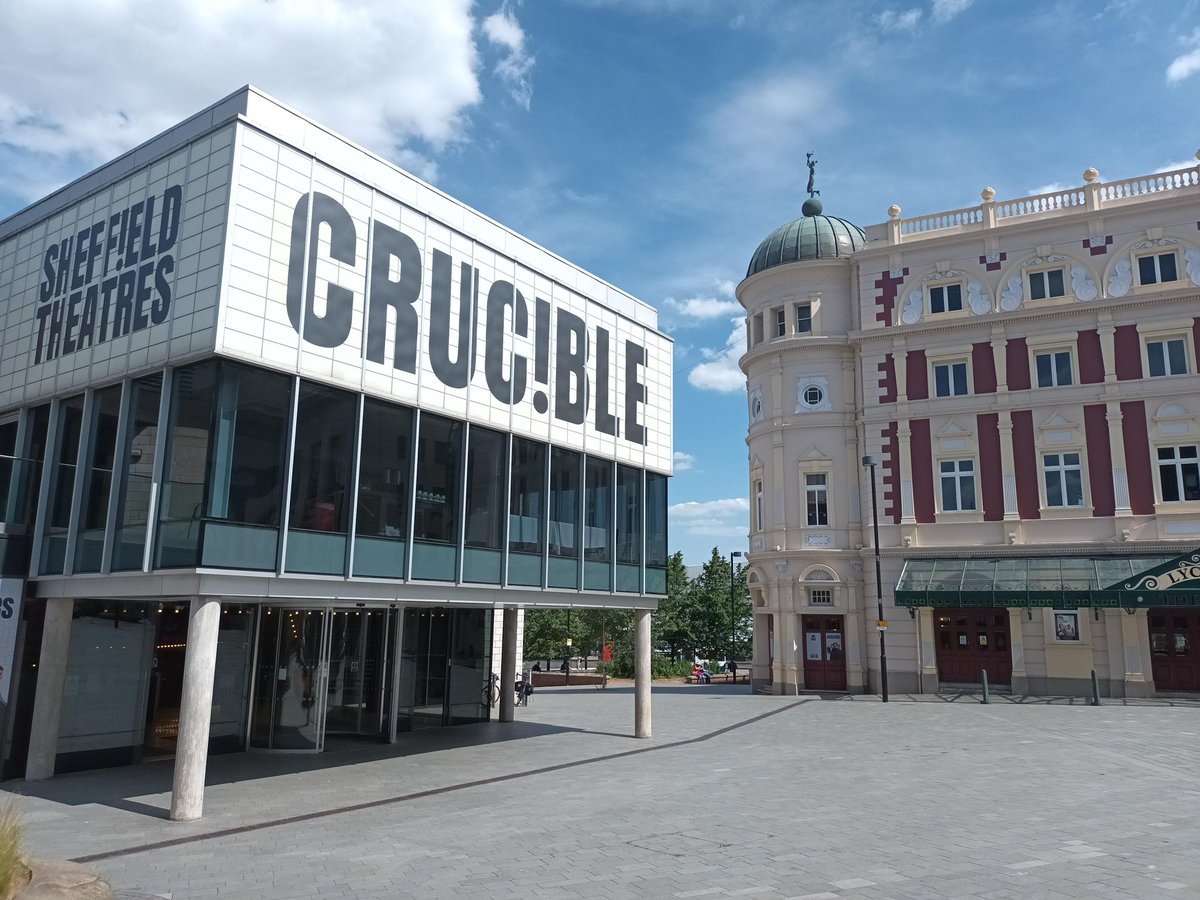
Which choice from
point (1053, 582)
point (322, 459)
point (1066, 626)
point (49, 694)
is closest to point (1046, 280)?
point (1053, 582)

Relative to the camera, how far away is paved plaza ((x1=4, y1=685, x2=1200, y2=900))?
30.6ft

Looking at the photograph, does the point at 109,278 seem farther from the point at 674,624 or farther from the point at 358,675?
the point at 674,624

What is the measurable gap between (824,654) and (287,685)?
73.5 ft

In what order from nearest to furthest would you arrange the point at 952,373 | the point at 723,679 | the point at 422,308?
the point at 422,308 < the point at 952,373 < the point at 723,679

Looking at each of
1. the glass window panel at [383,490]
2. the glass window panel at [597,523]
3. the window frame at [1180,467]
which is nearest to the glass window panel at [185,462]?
the glass window panel at [383,490]

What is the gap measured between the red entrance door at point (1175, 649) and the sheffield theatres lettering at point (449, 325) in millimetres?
20208

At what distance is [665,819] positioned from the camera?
12422mm

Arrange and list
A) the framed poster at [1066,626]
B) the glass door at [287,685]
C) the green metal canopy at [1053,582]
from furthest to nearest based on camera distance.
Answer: the framed poster at [1066,626] → the green metal canopy at [1053,582] → the glass door at [287,685]

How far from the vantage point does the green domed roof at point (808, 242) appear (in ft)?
122

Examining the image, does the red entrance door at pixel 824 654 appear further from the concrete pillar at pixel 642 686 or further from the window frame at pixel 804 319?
the concrete pillar at pixel 642 686

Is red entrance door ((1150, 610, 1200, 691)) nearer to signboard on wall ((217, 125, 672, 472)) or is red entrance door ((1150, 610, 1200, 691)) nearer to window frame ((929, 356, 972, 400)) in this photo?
window frame ((929, 356, 972, 400))

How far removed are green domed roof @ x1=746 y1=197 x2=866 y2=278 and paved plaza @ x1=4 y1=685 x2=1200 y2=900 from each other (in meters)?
22.0

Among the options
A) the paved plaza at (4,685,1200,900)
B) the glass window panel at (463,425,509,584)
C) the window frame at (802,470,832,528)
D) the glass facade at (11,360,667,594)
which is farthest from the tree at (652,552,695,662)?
the glass window panel at (463,425,509,584)

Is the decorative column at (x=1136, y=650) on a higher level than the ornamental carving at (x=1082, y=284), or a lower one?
lower
